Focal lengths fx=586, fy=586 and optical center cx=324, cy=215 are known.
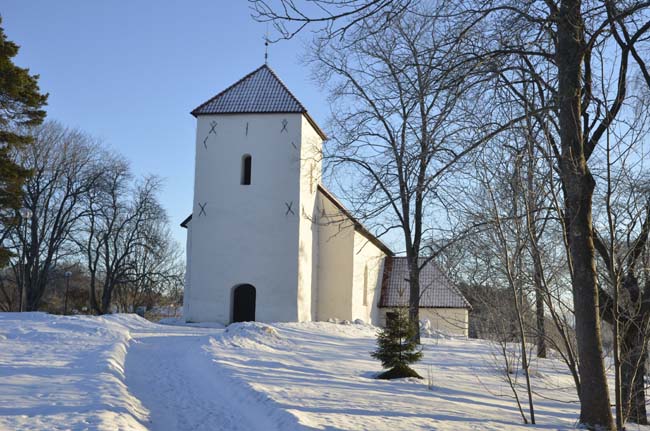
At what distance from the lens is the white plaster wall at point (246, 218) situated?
79.3 ft

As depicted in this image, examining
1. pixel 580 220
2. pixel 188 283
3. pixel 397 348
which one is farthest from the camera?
pixel 188 283

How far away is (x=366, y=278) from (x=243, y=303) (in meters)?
9.24

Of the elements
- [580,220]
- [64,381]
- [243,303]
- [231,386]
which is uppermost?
[580,220]

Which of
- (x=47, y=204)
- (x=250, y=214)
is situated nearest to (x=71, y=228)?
(x=47, y=204)

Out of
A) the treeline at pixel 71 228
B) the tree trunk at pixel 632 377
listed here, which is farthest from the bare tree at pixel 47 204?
the tree trunk at pixel 632 377

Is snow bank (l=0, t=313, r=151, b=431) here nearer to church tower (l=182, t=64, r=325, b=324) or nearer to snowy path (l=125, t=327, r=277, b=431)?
snowy path (l=125, t=327, r=277, b=431)

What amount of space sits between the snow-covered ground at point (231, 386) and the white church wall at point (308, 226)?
6378 millimetres

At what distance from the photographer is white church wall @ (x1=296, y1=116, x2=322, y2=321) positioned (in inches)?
973

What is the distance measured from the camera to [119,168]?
133ft

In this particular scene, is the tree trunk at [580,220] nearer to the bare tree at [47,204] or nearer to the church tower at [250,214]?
the church tower at [250,214]

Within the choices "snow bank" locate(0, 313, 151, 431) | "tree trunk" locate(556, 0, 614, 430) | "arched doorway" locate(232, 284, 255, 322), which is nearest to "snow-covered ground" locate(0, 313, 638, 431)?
"snow bank" locate(0, 313, 151, 431)

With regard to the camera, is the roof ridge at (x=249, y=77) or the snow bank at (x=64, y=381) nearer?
the snow bank at (x=64, y=381)

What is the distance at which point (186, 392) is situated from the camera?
392 inches

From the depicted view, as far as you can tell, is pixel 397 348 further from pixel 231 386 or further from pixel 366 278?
pixel 366 278
